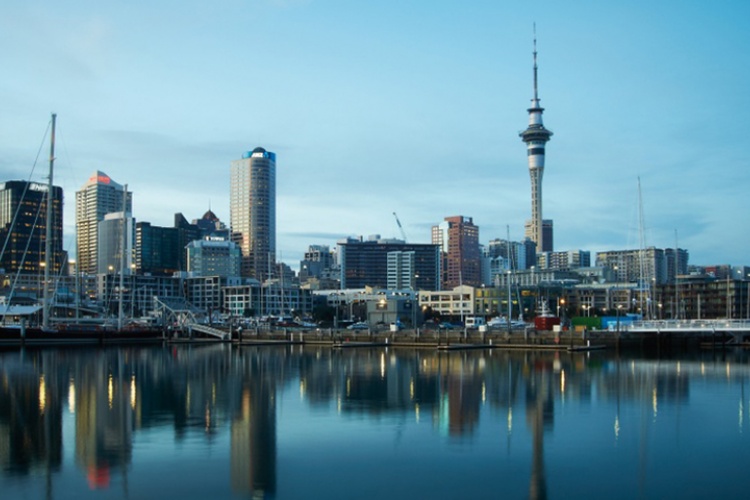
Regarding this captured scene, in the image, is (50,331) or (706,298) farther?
(706,298)

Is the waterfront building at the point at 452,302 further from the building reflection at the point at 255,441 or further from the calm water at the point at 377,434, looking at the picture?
the building reflection at the point at 255,441

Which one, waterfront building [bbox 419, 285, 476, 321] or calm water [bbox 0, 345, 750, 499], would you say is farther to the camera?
waterfront building [bbox 419, 285, 476, 321]

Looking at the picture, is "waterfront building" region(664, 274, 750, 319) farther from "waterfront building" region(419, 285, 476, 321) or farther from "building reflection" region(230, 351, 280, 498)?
"building reflection" region(230, 351, 280, 498)

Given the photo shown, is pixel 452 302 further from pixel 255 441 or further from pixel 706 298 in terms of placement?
pixel 255 441

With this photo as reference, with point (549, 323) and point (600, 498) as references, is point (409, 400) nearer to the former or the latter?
point (600, 498)

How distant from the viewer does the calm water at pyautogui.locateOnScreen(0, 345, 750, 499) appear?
70.7 feet

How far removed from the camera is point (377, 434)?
28.8 meters

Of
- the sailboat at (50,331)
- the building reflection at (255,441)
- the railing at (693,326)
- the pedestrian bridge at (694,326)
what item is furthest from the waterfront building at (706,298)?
the building reflection at (255,441)

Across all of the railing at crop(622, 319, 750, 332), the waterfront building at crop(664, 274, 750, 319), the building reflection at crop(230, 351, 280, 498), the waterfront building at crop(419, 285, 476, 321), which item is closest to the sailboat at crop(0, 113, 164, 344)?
the building reflection at crop(230, 351, 280, 498)

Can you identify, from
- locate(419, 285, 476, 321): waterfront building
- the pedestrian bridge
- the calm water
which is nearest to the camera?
the calm water

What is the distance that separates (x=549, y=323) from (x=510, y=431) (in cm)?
5690

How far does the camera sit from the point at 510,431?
29.3m

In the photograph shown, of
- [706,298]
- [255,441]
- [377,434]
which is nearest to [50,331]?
[255,441]

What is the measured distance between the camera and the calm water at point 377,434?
21547 millimetres
